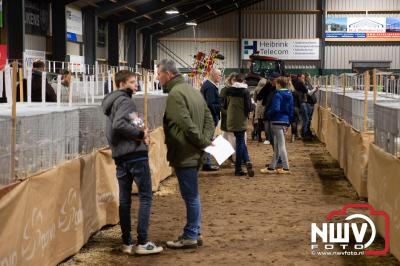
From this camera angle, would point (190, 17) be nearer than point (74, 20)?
No

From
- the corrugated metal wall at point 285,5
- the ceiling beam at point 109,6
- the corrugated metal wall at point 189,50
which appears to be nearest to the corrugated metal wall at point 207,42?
the corrugated metal wall at point 189,50

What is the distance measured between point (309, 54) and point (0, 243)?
116 ft

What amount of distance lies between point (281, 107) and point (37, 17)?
13.2 meters

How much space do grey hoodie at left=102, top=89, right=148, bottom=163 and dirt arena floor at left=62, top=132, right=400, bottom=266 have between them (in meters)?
0.94

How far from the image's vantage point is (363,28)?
38062mm

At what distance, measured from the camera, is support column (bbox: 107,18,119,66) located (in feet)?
99.9

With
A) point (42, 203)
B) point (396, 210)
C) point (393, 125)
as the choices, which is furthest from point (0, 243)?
point (393, 125)

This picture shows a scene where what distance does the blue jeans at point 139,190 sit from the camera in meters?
5.87

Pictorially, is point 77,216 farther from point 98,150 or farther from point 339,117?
point 339,117

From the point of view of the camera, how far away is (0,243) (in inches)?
168

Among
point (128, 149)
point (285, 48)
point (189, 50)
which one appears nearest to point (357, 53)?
point (285, 48)

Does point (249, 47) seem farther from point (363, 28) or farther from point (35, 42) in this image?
point (35, 42)

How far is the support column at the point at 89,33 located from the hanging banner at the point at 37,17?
10.7 ft

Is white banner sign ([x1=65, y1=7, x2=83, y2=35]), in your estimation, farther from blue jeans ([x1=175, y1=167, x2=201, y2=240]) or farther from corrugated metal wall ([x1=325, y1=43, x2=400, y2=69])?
blue jeans ([x1=175, y1=167, x2=201, y2=240])
